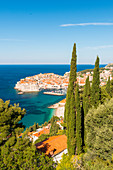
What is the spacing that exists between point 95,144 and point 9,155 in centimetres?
573

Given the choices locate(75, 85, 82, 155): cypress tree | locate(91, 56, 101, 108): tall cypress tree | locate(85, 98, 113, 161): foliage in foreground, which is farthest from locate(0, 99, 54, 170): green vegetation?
locate(91, 56, 101, 108): tall cypress tree

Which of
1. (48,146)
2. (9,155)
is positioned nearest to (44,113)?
(48,146)

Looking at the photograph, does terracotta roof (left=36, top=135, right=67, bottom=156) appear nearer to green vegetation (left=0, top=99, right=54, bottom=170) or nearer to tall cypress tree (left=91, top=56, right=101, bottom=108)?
green vegetation (left=0, top=99, right=54, bottom=170)

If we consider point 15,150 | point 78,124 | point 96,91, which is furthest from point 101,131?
point 15,150

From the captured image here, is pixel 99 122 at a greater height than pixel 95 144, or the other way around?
pixel 99 122

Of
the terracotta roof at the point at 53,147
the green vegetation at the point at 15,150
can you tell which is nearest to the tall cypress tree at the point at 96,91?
the terracotta roof at the point at 53,147

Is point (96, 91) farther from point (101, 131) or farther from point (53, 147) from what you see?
point (53, 147)

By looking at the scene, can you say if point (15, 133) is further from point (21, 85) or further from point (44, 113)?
point (21, 85)

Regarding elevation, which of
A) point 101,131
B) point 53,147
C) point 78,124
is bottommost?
point 53,147

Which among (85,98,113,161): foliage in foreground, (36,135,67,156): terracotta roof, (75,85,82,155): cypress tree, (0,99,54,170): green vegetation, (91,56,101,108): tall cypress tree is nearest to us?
(0,99,54,170): green vegetation

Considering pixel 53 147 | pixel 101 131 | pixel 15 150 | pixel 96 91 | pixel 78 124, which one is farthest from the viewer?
pixel 96 91

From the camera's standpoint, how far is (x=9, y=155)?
248 inches

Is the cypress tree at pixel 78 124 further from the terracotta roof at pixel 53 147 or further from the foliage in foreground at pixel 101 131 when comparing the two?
the terracotta roof at pixel 53 147

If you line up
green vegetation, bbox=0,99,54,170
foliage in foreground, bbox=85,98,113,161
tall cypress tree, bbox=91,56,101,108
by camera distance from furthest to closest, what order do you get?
tall cypress tree, bbox=91,56,101,108, foliage in foreground, bbox=85,98,113,161, green vegetation, bbox=0,99,54,170
